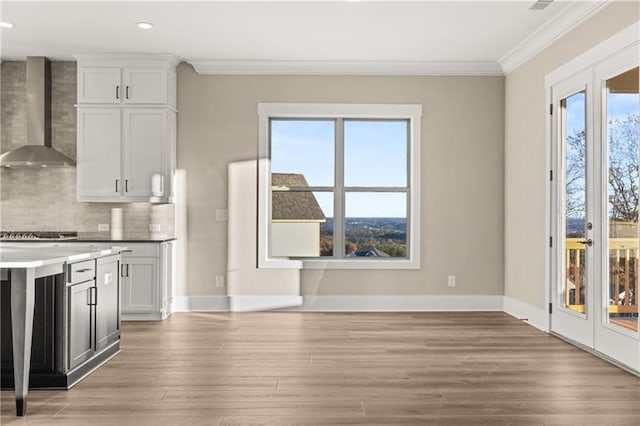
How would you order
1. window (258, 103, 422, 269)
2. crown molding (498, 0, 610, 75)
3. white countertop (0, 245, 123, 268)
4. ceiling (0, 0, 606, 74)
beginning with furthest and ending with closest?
window (258, 103, 422, 269), ceiling (0, 0, 606, 74), crown molding (498, 0, 610, 75), white countertop (0, 245, 123, 268)

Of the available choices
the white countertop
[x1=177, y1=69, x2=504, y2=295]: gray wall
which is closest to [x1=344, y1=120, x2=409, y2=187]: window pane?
[x1=177, y1=69, x2=504, y2=295]: gray wall

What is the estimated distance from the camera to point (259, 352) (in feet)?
15.0

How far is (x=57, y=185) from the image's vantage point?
645cm

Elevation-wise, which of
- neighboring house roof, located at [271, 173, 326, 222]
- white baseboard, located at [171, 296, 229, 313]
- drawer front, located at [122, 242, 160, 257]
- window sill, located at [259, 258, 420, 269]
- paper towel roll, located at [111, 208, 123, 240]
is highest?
neighboring house roof, located at [271, 173, 326, 222]

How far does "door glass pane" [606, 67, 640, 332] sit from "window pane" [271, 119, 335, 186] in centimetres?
319

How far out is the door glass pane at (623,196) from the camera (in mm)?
4039

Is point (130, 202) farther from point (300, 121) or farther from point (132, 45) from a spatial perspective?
point (300, 121)

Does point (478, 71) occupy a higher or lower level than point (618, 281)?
higher

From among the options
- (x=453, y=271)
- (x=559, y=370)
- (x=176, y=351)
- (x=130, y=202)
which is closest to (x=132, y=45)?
(x=130, y=202)

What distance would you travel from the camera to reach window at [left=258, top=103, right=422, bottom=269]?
22.0ft

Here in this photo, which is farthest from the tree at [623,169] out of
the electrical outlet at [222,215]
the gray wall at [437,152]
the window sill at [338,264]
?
the electrical outlet at [222,215]

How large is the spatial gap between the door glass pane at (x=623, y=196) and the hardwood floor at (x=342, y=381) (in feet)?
1.63

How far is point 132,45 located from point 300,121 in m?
2.03

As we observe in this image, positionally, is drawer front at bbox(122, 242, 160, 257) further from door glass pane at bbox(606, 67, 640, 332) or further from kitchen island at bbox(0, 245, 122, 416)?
door glass pane at bbox(606, 67, 640, 332)
